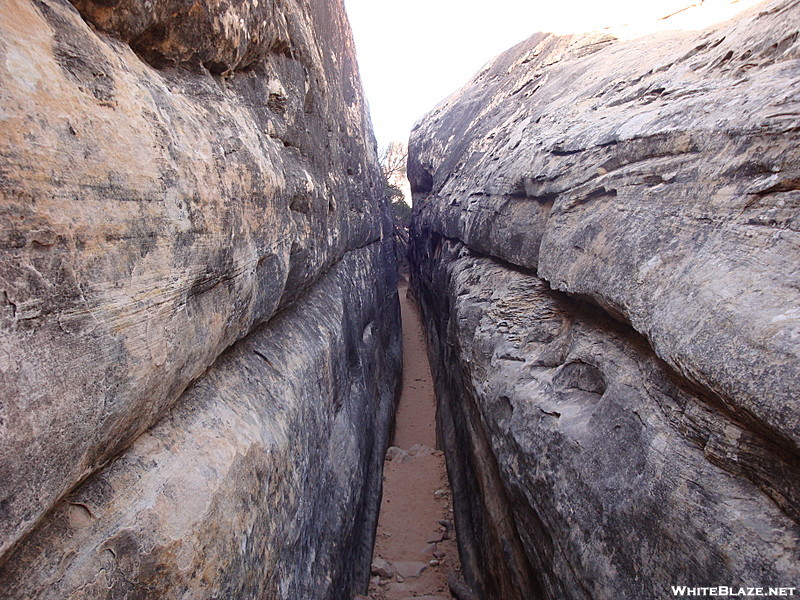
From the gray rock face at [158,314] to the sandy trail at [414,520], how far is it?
1.15 m

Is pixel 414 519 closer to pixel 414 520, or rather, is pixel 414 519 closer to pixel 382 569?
pixel 414 520

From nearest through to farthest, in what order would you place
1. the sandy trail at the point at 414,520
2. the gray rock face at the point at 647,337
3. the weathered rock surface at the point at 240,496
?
the weathered rock surface at the point at 240,496, the gray rock face at the point at 647,337, the sandy trail at the point at 414,520

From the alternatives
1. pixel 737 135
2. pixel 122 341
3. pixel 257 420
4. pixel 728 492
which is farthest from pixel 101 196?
pixel 737 135

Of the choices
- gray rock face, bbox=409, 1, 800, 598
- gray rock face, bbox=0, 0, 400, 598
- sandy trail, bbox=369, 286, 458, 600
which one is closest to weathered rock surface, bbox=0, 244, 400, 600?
gray rock face, bbox=0, 0, 400, 598

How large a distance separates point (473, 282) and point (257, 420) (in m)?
4.12

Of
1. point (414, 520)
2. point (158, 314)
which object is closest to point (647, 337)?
point (158, 314)

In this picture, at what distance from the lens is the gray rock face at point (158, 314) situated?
1537 millimetres

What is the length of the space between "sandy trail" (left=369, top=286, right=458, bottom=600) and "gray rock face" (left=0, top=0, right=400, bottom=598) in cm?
115

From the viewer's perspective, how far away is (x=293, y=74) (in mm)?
4422

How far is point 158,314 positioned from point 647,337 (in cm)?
282

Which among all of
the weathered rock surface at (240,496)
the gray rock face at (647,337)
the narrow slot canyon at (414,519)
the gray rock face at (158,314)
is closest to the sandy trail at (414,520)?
the narrow slot canyon at (414,519)

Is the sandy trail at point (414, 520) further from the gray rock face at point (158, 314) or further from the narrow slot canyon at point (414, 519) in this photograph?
the gray rock face at point (158, 314)

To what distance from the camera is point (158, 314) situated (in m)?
2.11

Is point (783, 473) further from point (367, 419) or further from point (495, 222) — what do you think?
point (367, 419)
